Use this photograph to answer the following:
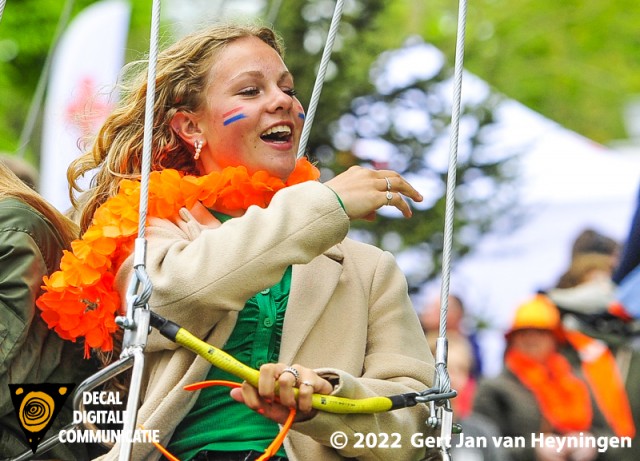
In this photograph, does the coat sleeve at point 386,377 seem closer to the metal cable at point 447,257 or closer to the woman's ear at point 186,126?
the metal cable at point 447,257

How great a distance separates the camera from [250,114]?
286 centimetres

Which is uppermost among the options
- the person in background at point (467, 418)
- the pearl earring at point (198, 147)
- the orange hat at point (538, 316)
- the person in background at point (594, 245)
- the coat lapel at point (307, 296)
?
the person in background at point (594, 245)

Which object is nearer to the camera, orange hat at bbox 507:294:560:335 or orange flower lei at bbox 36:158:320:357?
orange flower lei at bbox 36:158:320:357

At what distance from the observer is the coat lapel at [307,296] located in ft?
8.83

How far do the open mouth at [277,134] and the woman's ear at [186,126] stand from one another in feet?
0.65

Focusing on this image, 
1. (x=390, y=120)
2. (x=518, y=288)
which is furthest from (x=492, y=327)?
(x=390, y=120)

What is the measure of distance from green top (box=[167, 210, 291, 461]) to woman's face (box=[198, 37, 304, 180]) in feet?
1.10

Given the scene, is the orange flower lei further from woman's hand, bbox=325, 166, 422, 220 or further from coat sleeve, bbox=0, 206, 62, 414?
woman's hand, bbox=325, 166, 422, 220

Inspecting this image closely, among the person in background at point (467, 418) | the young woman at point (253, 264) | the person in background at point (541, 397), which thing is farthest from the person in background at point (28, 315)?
the person in background at point (541, 397)

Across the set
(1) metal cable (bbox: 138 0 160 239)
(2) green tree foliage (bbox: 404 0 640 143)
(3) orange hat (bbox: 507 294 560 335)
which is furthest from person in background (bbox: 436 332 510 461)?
(2) green tree foliage (bbox: 404 0 640 143)

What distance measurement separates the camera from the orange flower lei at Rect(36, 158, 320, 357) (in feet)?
8.96

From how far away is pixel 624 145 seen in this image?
17.0 meters

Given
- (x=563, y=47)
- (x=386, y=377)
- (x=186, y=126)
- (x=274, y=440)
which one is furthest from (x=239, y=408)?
(x=563, y=47)

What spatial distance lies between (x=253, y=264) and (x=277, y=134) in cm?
49
